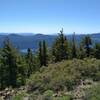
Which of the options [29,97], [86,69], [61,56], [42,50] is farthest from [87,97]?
[42,50]

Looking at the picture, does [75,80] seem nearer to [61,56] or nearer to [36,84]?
[36,84]

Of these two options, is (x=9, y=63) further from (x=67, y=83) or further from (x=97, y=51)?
(x=67, y=83)

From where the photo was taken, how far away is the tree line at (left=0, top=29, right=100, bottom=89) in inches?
1359

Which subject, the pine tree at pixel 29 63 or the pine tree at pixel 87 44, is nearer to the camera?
the pine tree at pixel 87 44

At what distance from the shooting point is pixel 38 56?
4594 centimetres

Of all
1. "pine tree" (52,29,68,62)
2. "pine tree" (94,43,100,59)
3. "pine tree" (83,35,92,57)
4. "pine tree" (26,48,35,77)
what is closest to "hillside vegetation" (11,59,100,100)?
"pine tree" (52,29,68,62)

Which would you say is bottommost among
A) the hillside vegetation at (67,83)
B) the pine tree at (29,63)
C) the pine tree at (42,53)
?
the pine tree at (29,63)

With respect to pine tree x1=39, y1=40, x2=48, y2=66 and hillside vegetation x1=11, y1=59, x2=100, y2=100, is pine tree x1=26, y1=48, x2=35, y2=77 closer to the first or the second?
pine tree x1=39, y1=40, x2=48, y2=66

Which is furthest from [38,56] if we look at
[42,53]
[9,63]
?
[9,63]

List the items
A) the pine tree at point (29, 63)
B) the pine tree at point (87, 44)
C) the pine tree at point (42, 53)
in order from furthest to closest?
the pine tree at point (29, 63)
the pine tree at point (42, 53)
the pine tree at point (87, 44)

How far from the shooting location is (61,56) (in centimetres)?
4106

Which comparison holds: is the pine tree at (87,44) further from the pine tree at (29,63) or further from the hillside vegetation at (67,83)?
the hillside vegetation at (67,83)

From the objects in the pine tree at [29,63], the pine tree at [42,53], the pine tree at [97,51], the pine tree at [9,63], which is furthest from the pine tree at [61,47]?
the pine tree at [29,63]

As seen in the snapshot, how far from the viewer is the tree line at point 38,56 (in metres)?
34.5
